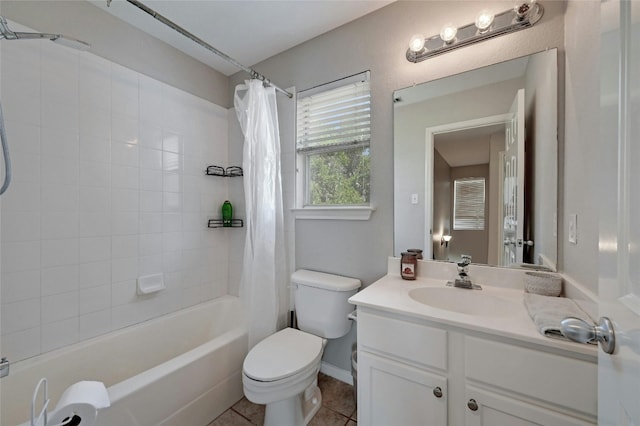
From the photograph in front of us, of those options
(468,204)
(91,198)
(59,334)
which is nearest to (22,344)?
(59,334)

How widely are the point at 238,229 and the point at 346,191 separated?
1096 millimetres

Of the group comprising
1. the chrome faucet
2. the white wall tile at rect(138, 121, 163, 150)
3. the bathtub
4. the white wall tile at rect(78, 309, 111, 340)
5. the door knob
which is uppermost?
the white wall tile at rect(138, 121, 163, 150)

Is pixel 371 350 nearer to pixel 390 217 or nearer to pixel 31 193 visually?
pixel 390 217

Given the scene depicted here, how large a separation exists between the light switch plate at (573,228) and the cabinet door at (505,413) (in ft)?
2.00

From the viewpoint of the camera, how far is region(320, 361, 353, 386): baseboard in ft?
5.68

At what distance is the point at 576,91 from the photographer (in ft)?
Answer: 3.22

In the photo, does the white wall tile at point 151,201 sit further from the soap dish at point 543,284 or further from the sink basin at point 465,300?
the soap dish at point 543,284

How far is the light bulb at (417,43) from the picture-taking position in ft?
4.52

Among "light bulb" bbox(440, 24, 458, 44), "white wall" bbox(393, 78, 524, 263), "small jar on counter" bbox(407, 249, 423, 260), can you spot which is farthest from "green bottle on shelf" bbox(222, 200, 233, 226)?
"light bulb" bbox(440, 24, 458, 44)

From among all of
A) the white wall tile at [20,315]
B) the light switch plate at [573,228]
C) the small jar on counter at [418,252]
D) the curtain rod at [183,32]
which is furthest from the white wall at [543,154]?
the white wall tile at [20,315]

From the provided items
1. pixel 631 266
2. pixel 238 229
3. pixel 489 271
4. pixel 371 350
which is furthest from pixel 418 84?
pixel 238 229

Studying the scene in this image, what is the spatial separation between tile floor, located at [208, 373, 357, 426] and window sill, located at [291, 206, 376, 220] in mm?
Result: 1160

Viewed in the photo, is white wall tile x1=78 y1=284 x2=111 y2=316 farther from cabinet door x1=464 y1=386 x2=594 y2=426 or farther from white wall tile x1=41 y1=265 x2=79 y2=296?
cabinet door x1=464 y1=386 x2=594 y2=426

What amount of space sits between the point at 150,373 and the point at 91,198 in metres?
1.06
